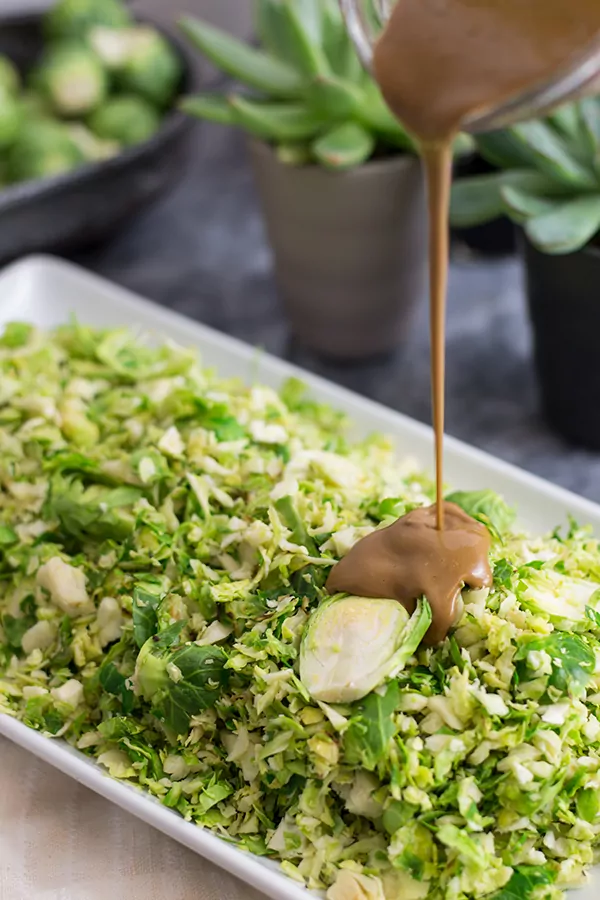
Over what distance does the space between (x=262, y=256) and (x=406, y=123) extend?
4.02 feet

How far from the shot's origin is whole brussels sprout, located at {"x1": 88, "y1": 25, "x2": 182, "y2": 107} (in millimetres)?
2436

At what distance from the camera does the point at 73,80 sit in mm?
2381

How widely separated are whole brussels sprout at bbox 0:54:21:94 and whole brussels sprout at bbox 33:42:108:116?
0.06m

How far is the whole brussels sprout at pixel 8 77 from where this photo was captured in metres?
2.42

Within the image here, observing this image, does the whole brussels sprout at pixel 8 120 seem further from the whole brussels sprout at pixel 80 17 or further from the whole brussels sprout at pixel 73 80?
the whole brussels sprout at pixel 80 17

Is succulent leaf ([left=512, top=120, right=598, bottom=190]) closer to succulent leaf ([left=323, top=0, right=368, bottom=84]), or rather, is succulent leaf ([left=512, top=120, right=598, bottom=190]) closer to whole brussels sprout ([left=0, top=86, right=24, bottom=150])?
succulent leaf ([left=323, top=0, right=368, bottom=84])

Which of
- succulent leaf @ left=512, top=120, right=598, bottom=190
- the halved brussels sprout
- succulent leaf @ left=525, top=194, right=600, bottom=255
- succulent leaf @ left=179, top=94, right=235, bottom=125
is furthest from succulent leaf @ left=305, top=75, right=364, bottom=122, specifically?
the halved brussels sprout

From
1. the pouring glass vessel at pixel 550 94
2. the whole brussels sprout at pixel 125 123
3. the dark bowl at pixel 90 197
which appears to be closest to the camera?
the pouring glass vessel at pixel 550 94

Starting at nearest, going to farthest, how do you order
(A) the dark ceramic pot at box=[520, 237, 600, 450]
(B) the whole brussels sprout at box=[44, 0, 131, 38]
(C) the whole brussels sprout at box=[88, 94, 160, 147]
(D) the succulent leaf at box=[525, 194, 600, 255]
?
1. (D) the succulent leaf at box=[525, 194, 600, 255]
2. (A) the dark ceramic pot at box=[520, 237, 600, 450]
3. (C) the whole brussels sprout at box=[88, 94, 160, 147]
4. (B) the whole brussels sprout at box=[44, 0, 131, 38]

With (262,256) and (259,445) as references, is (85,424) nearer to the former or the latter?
(259,445)

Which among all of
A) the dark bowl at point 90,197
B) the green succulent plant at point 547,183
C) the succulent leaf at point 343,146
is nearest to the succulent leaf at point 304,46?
the succulent leaf at point 343,146

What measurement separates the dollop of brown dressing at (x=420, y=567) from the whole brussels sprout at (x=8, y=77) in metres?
1.56

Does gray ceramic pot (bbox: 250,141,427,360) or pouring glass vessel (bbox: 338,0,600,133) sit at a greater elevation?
pouring glass vessel (bbox: 338,0,600,133)

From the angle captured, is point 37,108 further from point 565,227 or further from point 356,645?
point 356,645
